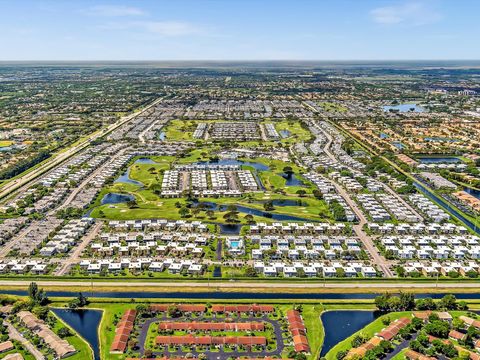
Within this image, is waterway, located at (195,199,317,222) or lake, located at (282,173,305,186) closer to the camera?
waterway, located at (195,199,317,222)

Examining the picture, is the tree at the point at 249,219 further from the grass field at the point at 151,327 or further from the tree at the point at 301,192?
the grass field at the point at 151,327

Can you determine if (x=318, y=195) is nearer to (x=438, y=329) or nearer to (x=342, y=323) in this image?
(x=342, y=323)

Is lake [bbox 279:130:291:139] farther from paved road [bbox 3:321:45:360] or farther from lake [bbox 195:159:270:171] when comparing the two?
paved road [bbox 3:321:45:360]

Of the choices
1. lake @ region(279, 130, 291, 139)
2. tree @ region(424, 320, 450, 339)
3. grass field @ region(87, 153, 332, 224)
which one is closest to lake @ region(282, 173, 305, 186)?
grass field @ region(87, 153, 332, 224)

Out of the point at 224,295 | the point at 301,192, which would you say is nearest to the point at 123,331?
the point at 224,295

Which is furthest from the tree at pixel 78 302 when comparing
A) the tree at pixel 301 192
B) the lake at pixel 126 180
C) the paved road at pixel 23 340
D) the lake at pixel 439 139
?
the lake at pixel 439 139

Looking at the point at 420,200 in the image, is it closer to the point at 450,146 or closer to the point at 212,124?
the point at 450,146

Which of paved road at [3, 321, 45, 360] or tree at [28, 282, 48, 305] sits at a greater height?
tree at [28, 282, 48, 305]
